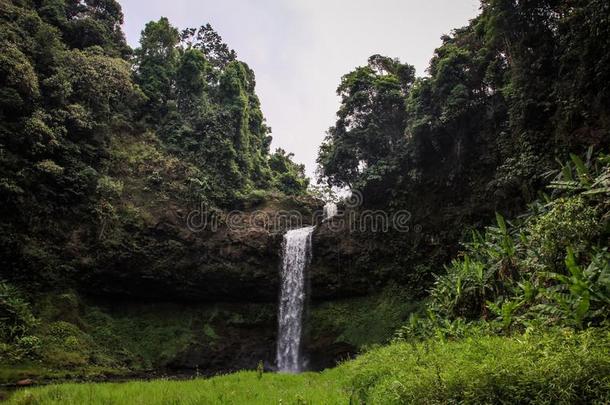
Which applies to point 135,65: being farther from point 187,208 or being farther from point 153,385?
point 153,385

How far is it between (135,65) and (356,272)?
21964mm

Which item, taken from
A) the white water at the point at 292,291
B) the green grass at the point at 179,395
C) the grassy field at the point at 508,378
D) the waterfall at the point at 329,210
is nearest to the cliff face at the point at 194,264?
the white water at the point at 292,291

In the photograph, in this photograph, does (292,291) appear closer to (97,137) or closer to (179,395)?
(97,137)

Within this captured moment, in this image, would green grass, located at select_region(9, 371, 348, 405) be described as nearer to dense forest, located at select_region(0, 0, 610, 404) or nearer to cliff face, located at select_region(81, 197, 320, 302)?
dense forest, located at select_region(0, 0, 610, 404)

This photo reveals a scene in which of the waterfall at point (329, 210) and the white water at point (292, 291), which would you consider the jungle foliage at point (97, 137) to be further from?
the waterfall at point (329, 210)

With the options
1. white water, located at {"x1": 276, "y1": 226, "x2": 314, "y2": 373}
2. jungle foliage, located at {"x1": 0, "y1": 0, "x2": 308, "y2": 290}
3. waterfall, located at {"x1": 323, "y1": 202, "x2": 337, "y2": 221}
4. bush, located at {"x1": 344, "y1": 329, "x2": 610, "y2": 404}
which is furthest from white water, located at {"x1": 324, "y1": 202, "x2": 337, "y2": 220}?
bush, located at {"x1": 344, "y1": 329, "x2": 610, "y2": 404}

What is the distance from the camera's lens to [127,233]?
63.4 ft

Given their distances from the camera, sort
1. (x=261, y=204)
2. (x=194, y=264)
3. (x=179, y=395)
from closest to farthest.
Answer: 1. (x=179, y=395)
2. (x=194, y=264)
3. (x=261, y=204)

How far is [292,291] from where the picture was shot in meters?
21.2

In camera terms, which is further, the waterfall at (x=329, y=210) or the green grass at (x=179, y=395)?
the waterfall at (x=329, y=210)

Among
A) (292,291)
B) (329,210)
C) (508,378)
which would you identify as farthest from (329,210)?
(508,378)

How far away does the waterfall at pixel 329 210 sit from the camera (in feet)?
81.5

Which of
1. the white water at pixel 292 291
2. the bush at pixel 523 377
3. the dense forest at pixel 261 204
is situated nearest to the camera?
the bush at pixel 523 377

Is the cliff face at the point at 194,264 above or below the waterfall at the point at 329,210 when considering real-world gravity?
below
